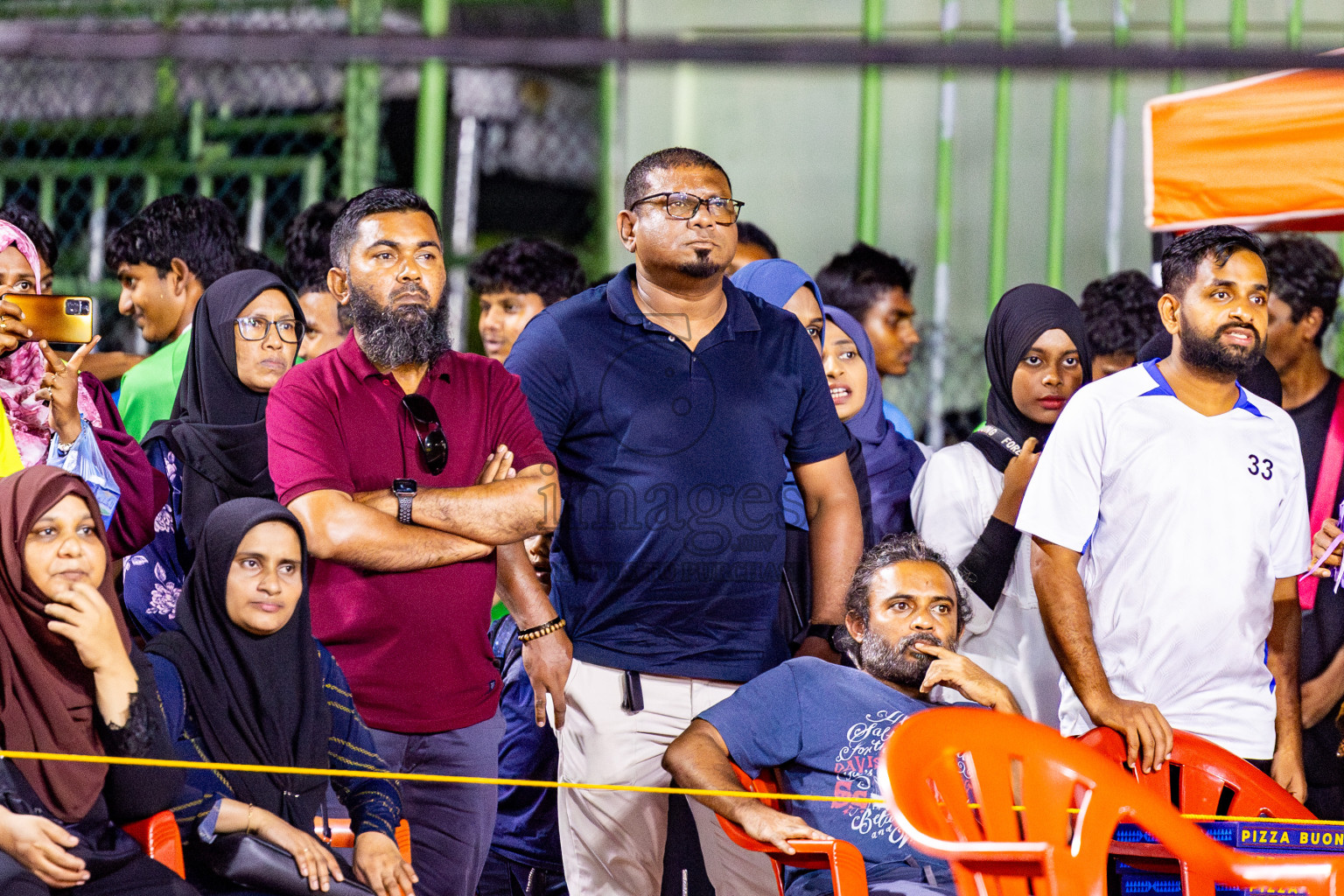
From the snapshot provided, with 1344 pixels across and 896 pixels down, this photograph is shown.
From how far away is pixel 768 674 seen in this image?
8.08 feet

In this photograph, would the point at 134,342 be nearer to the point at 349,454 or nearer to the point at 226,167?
the point at 226,167

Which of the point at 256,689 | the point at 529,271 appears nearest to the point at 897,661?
the point at 256,689

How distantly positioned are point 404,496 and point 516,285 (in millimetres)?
1442

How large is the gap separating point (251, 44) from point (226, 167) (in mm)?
3483

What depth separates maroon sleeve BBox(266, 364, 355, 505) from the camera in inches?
89.4

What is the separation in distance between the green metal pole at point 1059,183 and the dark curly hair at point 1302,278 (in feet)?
3.33

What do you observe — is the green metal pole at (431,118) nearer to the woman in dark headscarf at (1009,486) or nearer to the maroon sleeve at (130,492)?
the maroon sleeve at (130,492)

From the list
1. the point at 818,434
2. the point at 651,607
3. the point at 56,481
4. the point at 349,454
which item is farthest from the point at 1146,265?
the point at 56,481

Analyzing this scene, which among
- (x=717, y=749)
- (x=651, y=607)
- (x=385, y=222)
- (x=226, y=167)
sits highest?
(x=226, y=167)

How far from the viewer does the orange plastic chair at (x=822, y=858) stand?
224 cm

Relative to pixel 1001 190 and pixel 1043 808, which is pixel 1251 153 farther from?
pixel 1043 808

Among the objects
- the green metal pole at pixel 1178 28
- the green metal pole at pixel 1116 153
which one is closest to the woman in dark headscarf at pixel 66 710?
the green metal pole at pixel 1116 153

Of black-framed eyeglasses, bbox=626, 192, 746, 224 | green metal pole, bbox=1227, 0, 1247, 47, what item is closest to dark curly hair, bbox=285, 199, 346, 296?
black-framed eyeglasses, bbox=626, 192, 746, 224

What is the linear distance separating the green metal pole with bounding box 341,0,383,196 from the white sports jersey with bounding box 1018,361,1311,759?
7.16 ft
